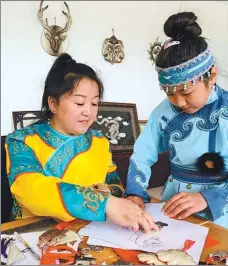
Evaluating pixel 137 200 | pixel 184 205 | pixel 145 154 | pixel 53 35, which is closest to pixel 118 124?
pixel 53 35

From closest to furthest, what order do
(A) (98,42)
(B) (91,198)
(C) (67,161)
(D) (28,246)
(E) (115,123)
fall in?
(D) (28,246) → (B) (91,198) → (C) (67,161) → (E) (115,123) → (A) (98,42)

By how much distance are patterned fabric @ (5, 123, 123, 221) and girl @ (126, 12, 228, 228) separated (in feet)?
0.46

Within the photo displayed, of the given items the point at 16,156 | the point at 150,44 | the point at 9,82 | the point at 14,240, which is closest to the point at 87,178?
the point at 16,156

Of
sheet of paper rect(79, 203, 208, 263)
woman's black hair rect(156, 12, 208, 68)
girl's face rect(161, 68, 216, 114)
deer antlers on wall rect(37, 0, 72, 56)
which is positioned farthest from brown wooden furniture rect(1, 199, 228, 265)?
deer antlers on wall rect(37, 0, 72, 56)

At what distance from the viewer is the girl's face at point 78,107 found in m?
1.00

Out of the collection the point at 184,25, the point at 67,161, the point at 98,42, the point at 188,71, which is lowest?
the point at 67,161

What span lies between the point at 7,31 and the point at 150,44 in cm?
166

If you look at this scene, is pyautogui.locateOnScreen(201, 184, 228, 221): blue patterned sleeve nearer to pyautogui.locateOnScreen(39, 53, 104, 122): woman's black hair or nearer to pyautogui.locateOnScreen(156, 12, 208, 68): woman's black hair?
pyautogui.locateOnScreen(156, 12, 208, 68): woman's black hair

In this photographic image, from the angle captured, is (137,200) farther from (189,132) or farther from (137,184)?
(189,132)

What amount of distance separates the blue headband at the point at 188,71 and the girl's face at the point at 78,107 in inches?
9.1

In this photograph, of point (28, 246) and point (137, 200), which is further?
point (137, 200)

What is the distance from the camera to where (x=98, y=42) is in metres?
3.40

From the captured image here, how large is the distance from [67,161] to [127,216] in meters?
0.34

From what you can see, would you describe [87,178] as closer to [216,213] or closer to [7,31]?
[216,213]
